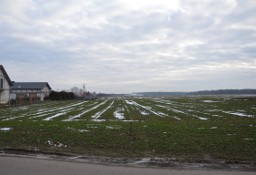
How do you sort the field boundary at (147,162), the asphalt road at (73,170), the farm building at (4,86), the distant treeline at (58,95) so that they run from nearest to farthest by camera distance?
the asphalt road at (73,170) < the field boundary at (147,162) < the farm building at (4,86) < the distant treeline at (58,95)

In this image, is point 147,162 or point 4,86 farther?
point 4,86

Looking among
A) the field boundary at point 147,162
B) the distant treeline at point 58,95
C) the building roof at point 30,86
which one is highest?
the building roof at point 30,86

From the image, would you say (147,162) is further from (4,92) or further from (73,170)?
(4,92)

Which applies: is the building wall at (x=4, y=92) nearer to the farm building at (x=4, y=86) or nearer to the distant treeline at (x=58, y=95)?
the farm building at (x=4, y=86)

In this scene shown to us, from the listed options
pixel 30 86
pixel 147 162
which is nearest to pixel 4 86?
pixel 30 86

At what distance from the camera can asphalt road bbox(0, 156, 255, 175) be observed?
7.00 meters

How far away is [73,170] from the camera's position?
7211 mm

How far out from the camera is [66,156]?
8.91 m

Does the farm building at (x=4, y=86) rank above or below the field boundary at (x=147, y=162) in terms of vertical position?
above

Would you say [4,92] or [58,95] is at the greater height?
[4,92]

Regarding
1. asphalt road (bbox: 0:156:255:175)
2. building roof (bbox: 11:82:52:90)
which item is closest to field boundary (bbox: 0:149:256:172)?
asphalt road (bbox: 0:156:255:175)

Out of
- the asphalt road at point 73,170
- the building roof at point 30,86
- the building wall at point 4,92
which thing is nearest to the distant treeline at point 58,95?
the building roof at point 30,86

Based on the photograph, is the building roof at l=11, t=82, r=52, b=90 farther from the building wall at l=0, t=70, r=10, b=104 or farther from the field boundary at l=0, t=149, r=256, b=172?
the field boundary at l=0, t=149, r=256, b=172

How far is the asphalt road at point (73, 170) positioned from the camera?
7.00 m
